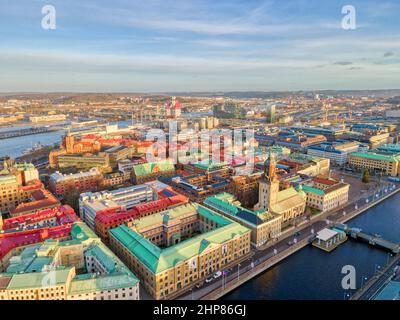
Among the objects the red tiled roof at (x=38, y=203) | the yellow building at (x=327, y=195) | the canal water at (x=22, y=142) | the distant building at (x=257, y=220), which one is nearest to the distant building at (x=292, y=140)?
the yellow building at (x=327, y=195)

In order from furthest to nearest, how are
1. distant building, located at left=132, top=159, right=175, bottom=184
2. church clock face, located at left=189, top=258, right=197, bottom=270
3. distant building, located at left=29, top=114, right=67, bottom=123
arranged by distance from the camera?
distant building, located at left=29, top=114, right=67, bottom=123, distant building, located at left=132, top=159, right=175, bottom=184, church clock face, located at left=189, top=258, right=197, bottom=270

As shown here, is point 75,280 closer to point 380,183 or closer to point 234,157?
point 234,157

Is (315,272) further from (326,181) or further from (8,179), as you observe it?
(8,179)

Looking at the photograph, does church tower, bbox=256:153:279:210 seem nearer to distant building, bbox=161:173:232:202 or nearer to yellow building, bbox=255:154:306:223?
yellow building, bbox=255:154:306:223

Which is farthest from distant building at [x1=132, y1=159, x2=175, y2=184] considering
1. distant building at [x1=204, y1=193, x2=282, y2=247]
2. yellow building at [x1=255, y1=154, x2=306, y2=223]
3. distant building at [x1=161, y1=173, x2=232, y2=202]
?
yellow building at [x1=255, y1=154, x2=306, y2=223]

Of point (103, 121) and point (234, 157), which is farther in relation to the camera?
point (103, 121)
